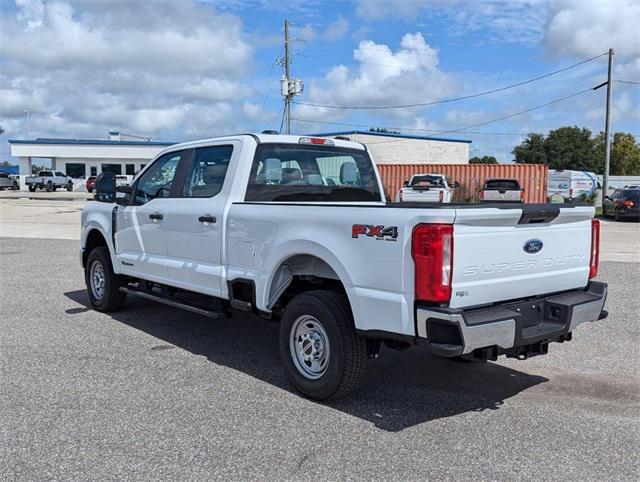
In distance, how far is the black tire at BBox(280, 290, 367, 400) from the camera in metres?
4.41

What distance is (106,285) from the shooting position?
24.9 feet

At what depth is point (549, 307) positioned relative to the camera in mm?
4402

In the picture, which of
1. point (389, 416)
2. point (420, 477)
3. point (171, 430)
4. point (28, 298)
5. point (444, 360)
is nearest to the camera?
point (420, 477)

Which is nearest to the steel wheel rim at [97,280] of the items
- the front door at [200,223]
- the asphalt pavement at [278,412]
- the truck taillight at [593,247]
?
the asphalt pavement at [278,412]

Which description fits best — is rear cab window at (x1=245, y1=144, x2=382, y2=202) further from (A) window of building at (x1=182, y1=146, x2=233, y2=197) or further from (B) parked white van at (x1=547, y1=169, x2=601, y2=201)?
(B) parked white van at (x1=547, y1=169, x2=601, y2=201)

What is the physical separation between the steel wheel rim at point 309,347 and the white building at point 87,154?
56806 millimetres

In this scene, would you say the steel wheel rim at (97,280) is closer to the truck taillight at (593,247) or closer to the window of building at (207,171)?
the window of building at (207,171)

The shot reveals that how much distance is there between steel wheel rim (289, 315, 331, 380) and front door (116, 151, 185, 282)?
2030mm

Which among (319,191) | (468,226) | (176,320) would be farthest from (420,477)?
(176,320)

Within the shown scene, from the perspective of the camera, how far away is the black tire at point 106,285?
7539 mm

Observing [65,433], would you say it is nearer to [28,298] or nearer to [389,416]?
[389,416]

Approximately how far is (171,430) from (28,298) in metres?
5.56

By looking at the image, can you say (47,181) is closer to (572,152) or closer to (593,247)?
(593,247)

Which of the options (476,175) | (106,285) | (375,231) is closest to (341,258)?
(375,231)
